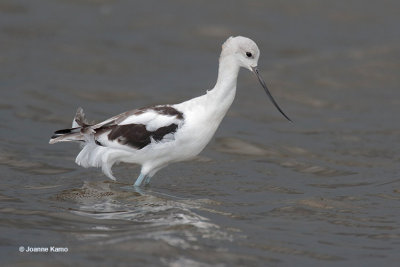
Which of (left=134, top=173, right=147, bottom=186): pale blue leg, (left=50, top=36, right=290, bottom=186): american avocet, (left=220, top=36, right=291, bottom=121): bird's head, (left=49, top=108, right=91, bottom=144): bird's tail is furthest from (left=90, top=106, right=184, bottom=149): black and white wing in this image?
(left=220, top=36, right=291, bottom=121): bird's head

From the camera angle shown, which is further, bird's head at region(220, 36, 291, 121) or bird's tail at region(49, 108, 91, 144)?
bird's tail at region(49, 108, 91, 144)

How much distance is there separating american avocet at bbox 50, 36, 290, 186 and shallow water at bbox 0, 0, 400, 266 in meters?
0.44

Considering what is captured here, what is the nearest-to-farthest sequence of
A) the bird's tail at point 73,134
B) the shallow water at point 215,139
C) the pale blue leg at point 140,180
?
the shallow water at point 215,139 < the pale blue leg at point 140,180 < the bird's tail at point 73,134

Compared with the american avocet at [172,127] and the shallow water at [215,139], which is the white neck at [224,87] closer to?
the american avocet at [172,127]

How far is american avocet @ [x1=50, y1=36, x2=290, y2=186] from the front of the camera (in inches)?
326

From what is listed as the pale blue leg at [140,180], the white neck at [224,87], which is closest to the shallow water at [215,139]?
the pale blue leg at [140,180]

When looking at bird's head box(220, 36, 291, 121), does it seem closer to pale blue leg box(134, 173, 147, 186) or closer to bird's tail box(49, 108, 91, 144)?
pale blue leg box(134, 173, 147, 186)

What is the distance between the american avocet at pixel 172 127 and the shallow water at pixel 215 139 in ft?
1.46

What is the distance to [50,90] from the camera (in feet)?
43.9

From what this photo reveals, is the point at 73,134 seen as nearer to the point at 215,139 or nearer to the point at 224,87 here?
the point at 224,87

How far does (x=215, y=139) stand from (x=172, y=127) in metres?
3.43

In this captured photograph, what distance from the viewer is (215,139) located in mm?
11656

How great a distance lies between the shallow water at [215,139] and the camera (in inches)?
277

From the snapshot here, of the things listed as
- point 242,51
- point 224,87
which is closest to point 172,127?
point 224,87
